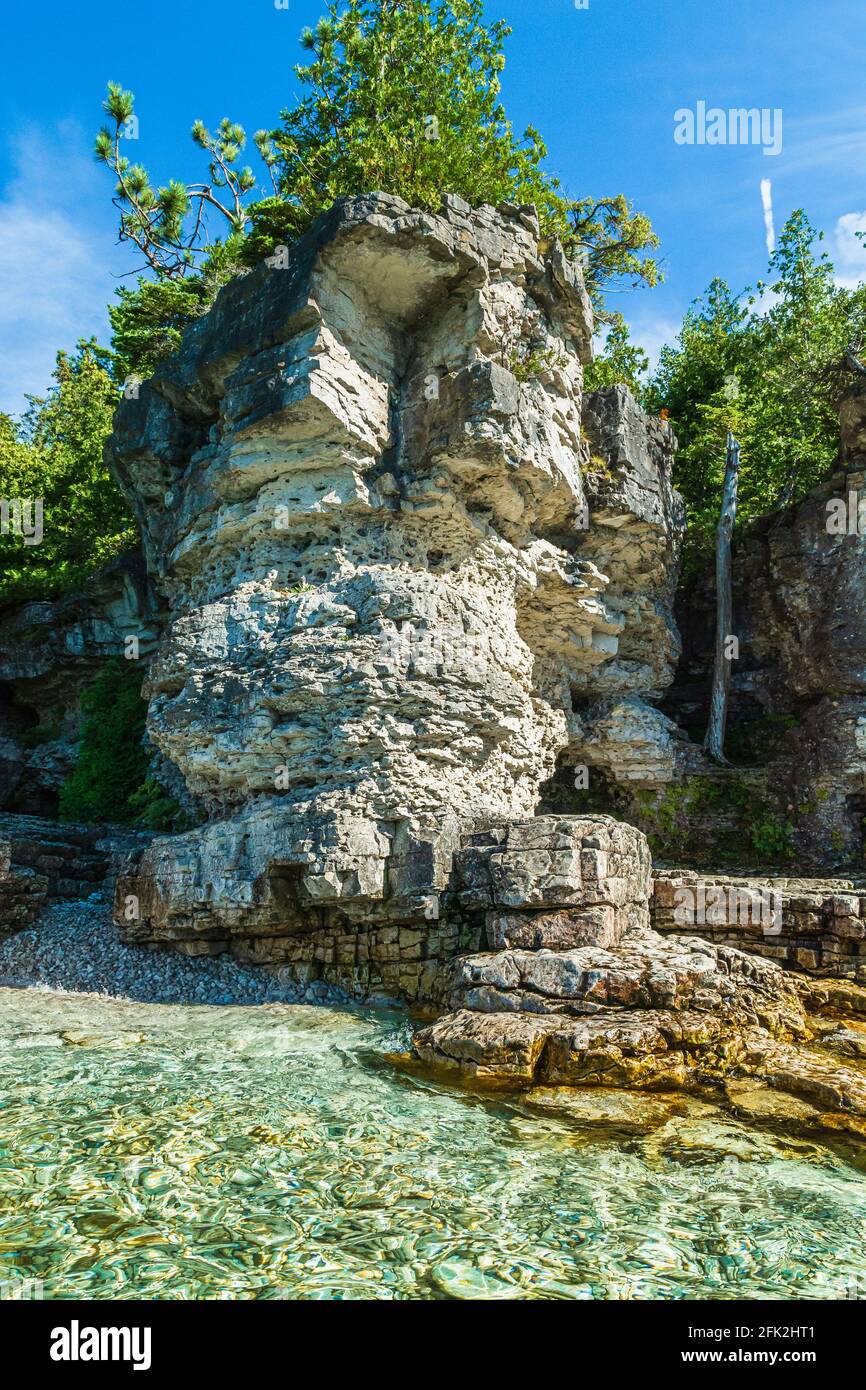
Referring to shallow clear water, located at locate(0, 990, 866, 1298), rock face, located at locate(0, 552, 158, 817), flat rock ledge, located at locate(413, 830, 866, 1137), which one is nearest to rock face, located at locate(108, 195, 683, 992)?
flat rock ledge, located at locate(413, 830, 866, 1137)

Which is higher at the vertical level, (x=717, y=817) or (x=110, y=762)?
(x=110, y=762)

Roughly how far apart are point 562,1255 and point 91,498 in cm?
2153

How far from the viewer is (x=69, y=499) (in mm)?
22422

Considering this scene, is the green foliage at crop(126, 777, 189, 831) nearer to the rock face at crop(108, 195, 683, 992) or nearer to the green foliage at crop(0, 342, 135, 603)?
the rock face at crop(108, 195, 683, 992)

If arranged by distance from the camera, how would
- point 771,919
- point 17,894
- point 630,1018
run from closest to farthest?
point 630,1018 < point 771,919 < point 17,894

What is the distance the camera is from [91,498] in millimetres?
21406

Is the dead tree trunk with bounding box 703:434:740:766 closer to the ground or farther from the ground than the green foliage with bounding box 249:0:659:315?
closer to the ground

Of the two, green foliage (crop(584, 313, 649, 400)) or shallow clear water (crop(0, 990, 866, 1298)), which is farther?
green foliage (crop(584, 313, 649, 400))

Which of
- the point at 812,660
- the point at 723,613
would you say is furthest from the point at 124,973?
the point at 723,613

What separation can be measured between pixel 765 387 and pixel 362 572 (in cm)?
1686

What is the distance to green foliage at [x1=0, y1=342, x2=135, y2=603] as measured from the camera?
69.7 feet

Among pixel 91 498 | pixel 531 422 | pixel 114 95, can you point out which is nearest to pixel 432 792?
pixel 531 422

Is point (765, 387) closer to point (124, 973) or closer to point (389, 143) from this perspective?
point (389, 143)

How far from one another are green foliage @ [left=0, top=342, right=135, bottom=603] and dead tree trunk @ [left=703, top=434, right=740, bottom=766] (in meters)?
14.5
